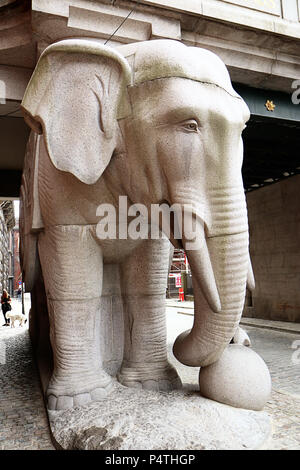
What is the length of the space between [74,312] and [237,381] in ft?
3.25

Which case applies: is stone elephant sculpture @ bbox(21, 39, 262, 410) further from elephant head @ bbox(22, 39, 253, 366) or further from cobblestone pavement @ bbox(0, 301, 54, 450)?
cobblestone pavement @ bbox(0, 301, 54, 450)

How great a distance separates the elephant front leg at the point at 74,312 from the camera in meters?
2.20

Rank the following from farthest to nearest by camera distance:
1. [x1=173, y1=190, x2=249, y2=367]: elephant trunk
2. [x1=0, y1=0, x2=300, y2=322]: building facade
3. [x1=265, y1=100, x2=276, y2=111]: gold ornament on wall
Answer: [x1=265, y1=100, x2=276, y2=111]: gold ornament on wall
[x1=0, y1=0, x2=300, y2=322]: building facade
[x1=173, y1=190, x2=249, y2=367]: elephant trunk

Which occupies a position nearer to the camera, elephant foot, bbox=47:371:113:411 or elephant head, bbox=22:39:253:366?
elephant head, bbox=22:39:253:366

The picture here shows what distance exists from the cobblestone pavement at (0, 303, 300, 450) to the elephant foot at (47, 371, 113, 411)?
0.51 ft

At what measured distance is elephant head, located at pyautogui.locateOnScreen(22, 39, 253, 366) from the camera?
1742 mm

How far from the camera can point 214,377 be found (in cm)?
206

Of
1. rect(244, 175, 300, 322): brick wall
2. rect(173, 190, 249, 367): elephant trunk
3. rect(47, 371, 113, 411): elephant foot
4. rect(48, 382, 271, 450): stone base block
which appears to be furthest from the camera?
rect(244, 175, 300, 322): brick wall

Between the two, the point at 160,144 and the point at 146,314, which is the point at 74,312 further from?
the point at 160,144

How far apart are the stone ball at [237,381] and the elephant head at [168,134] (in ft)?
0.67

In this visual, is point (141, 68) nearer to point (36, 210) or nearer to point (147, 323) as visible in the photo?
point (36, 210)

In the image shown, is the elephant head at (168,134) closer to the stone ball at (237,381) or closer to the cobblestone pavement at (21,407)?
the stone ball at (237,381)

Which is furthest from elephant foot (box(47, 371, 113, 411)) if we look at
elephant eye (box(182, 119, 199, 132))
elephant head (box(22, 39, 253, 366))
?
elephant eye (box(182, 119, 199, 132))
